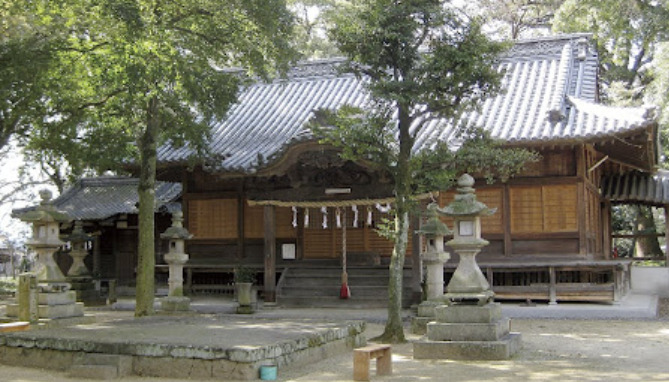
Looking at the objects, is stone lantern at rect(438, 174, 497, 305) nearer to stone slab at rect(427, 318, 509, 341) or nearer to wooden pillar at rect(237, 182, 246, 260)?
stone slab at rect(427, 318, 509, 341)

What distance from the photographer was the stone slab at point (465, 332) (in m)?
9.91

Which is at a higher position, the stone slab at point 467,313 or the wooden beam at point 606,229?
the wooden beam at point 606,229

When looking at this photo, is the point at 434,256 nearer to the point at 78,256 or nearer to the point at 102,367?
the point at 102,367

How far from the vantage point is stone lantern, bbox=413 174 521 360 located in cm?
987

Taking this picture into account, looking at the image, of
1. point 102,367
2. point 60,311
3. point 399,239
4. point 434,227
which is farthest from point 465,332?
point 60,311

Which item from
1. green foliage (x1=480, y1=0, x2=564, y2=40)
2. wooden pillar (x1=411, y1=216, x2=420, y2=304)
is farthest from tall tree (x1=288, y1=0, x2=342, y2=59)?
wooden pillar (x1=411, y1=216, x2=420, y2=304)

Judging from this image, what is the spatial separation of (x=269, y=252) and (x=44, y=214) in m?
6.10

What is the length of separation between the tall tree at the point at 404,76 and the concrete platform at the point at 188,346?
219 centimetres

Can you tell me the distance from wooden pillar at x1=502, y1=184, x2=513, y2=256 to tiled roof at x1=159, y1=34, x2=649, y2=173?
164 centimetres

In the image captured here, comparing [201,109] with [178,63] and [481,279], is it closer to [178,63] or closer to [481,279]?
[178,63]

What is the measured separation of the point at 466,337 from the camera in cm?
999

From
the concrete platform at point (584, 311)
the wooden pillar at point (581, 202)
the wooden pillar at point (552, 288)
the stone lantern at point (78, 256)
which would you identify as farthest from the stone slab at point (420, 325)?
the stone lantern at point (78, 256)

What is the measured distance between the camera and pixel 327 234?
2052cm

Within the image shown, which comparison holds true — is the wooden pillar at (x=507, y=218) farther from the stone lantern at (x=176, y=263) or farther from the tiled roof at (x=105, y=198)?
the tiled roof at (x=105, y=198)
